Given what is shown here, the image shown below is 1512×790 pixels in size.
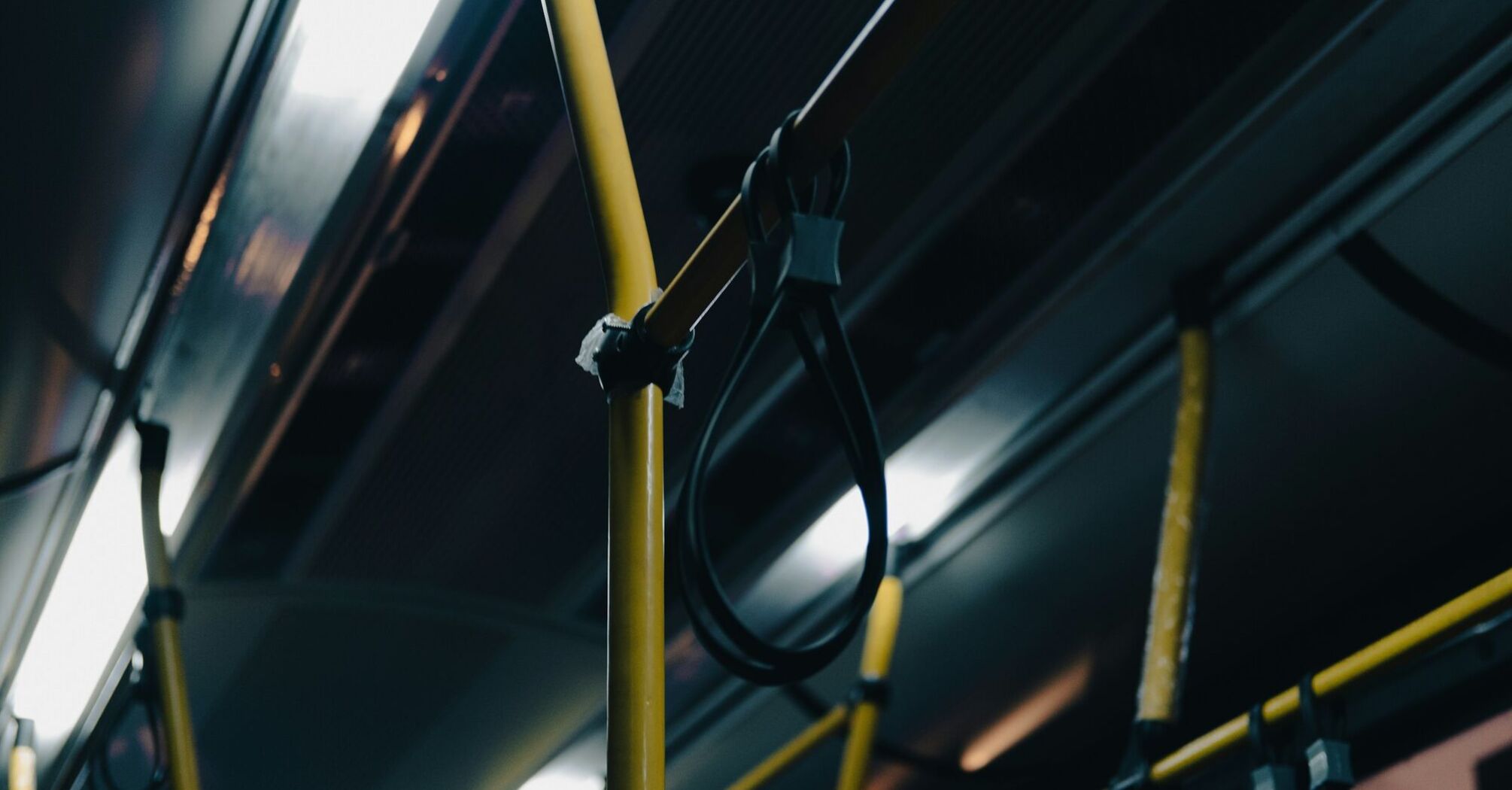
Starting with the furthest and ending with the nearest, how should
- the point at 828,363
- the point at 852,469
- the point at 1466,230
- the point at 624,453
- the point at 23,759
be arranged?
the point at 23,759
the point at 1466,230
the point at 828,363
the point at 624,453
the point at 852,469

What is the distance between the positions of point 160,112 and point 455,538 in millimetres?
1218

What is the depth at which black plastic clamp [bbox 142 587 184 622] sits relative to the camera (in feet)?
8.79

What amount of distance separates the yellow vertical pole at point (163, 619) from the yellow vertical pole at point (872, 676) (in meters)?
1.18

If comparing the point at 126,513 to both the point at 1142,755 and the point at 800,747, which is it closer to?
the point at 800,747

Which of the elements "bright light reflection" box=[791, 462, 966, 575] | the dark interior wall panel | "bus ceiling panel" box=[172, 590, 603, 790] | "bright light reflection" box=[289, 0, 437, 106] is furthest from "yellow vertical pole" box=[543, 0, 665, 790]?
"bus ceiling panel" box=[172, 590, 603, 790]

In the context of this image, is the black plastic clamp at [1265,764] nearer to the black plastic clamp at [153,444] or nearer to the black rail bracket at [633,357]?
the black rail bracket at [633,357]

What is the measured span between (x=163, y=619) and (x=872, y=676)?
1.32 m

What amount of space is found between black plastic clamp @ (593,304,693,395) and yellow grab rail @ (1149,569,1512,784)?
3.39 feet

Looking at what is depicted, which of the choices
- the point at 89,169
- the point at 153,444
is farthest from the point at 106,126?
the point at 153,444

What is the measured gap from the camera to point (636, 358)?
104 centimetres

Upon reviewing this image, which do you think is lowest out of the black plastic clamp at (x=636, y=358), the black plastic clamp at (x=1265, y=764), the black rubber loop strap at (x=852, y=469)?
the black rubber loop strap at (x=852, y=469)

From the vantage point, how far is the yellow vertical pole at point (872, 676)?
2.79 meters

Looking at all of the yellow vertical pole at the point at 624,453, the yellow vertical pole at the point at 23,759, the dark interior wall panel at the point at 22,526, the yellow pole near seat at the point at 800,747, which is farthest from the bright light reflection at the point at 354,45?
the yellow vertical pole at the point at 23,759

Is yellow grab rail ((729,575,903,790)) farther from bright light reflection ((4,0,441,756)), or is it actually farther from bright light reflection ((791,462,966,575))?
bright light reflection ((4,0,441,756))
